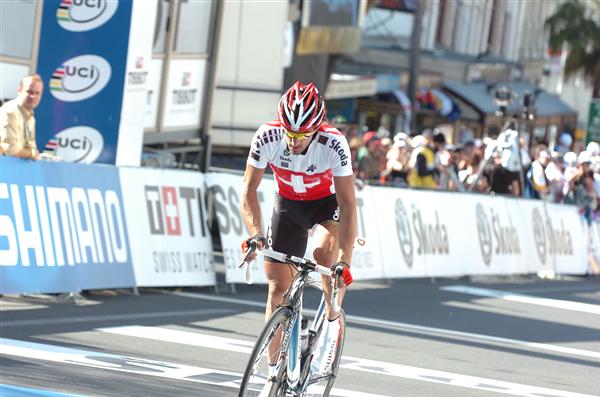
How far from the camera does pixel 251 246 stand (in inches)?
316

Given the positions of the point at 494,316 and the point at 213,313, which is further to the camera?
the point at 494,316

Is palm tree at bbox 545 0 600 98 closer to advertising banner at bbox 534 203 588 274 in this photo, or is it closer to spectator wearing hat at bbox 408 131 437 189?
advertising banner at bbox 534 203 588 274

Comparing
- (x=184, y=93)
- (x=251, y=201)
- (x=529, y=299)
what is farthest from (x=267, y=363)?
(x=184, y=93)

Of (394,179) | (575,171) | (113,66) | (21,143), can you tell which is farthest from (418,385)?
(575,171)

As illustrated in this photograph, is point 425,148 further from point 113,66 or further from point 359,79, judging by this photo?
point 359,79

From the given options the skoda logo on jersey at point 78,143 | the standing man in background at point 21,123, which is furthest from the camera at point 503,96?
the standing man in background at point 21,123

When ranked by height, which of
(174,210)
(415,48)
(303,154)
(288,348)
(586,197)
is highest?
(303,154)

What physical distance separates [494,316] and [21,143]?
19.0 feet

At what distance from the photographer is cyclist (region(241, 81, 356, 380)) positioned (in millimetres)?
8188

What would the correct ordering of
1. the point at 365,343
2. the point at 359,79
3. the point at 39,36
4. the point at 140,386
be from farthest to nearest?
the point at 359,79 < the point at 39,36 < the point at 365,343 < the point at 140,386

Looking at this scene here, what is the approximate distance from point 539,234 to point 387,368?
1309cm

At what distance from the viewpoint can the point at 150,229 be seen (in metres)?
15.4

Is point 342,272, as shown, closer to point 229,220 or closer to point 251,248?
point 251,248

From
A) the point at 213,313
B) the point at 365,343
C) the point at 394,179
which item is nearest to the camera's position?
the point at 365,343
